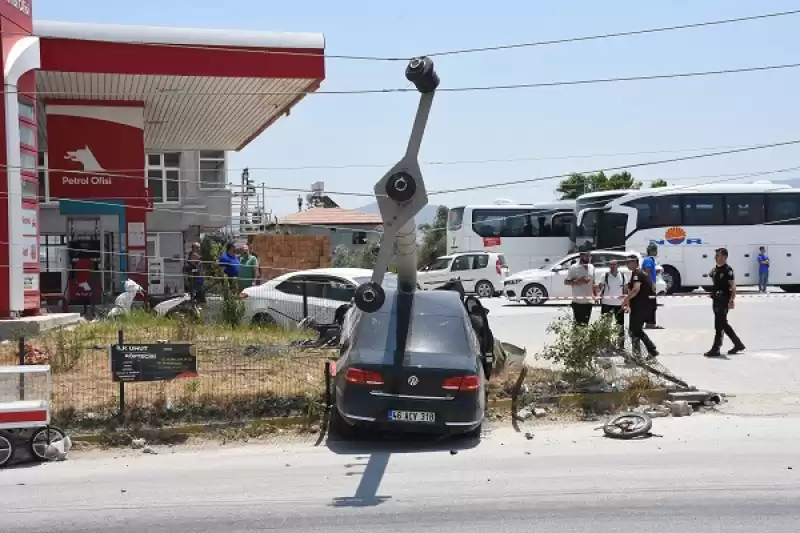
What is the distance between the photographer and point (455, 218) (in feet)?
132

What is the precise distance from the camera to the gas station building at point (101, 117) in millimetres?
16812

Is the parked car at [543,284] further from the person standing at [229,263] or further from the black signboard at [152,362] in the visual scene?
the black signboard at [152,362]

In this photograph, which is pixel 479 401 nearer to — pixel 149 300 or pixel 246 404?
pixel 246 404

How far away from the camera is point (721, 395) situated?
12.2 metres

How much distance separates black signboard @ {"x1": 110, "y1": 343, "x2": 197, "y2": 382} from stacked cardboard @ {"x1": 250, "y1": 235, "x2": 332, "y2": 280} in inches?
731

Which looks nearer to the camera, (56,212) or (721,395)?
(721,395)

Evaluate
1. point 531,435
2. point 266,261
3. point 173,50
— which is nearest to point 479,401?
point 531,435

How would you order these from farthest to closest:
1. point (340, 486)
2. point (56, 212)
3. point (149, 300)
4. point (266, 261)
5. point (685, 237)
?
point (685, 237), point (266, 261), point (56, 212), point (149, 300), point (340, 486)

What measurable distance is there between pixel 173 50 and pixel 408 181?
12.4 meters

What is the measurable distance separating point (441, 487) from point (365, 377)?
1.87 metres

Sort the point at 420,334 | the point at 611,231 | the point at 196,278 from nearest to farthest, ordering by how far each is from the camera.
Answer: the point at 420,334
the point at 196,278
the point at 611,231

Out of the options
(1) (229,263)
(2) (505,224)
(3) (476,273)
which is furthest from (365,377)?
(2) (505,224)

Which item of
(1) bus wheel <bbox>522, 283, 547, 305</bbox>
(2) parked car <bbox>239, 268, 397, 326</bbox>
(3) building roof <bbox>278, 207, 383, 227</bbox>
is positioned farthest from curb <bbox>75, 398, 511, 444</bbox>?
(3) building roof <bbox>278, 207, 383, 227</bbox>

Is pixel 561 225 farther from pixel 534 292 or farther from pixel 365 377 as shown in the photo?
pixel 365 377
